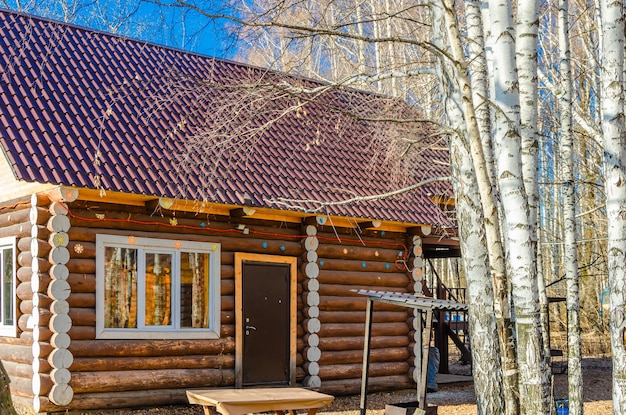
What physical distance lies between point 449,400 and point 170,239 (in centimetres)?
587

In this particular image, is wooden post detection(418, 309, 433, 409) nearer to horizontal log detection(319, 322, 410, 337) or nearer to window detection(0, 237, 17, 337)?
horizontal log detection(319, 322, 410, 337)

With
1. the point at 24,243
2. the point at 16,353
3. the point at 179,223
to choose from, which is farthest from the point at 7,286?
the point at 179,223

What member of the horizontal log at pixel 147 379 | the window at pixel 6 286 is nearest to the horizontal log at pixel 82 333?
the horizontal log at pixel 147 379

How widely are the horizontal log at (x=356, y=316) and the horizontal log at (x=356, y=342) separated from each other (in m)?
0.32

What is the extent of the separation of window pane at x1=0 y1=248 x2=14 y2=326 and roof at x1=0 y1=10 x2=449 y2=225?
2.12 meters

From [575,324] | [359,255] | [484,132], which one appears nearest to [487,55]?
[484,132]

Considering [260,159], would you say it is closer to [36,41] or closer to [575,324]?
[36,41]

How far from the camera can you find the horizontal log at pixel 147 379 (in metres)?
11.0

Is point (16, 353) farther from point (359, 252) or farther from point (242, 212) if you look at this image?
point (359, 252)

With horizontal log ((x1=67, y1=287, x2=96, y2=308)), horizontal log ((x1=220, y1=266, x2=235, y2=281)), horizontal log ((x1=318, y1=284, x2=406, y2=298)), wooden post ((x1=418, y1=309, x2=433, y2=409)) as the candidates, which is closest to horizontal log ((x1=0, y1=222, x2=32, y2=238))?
horizontal log ((x1=67, y1=287, x2=96, y2=308))

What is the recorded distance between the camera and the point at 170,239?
12.1 metres

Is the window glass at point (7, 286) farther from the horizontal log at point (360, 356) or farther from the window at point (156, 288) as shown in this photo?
the horizontal log at point (360, 356)

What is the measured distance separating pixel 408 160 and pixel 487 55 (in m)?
7.36

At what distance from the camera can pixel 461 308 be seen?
1001cm
